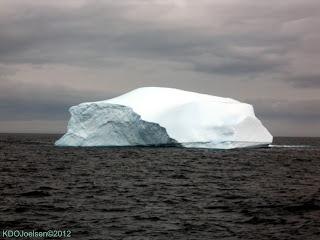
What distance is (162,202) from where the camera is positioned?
19047 mm

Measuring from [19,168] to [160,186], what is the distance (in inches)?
478

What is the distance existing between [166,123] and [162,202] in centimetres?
3166

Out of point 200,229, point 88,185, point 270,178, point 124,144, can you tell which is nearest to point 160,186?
point 88,185

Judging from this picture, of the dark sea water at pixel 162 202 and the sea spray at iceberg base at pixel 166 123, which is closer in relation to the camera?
the dark sea water at pixel 162 202

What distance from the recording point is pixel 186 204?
18719mm

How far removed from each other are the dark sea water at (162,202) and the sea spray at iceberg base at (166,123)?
1789 cm

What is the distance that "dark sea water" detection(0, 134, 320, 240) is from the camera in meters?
14.4

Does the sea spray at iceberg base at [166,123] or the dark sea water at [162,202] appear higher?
the sea spray at iceberg base at [166,123]

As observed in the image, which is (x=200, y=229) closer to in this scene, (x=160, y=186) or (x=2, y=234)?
(x=2, y=234)

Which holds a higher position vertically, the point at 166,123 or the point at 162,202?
the point at 166,123

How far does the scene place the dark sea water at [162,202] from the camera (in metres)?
14.4

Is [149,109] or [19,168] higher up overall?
[149,109]

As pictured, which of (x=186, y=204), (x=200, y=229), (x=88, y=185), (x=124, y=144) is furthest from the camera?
(x=124, y=144)

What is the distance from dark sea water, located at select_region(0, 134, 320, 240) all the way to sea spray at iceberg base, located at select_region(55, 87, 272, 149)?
17.9m
